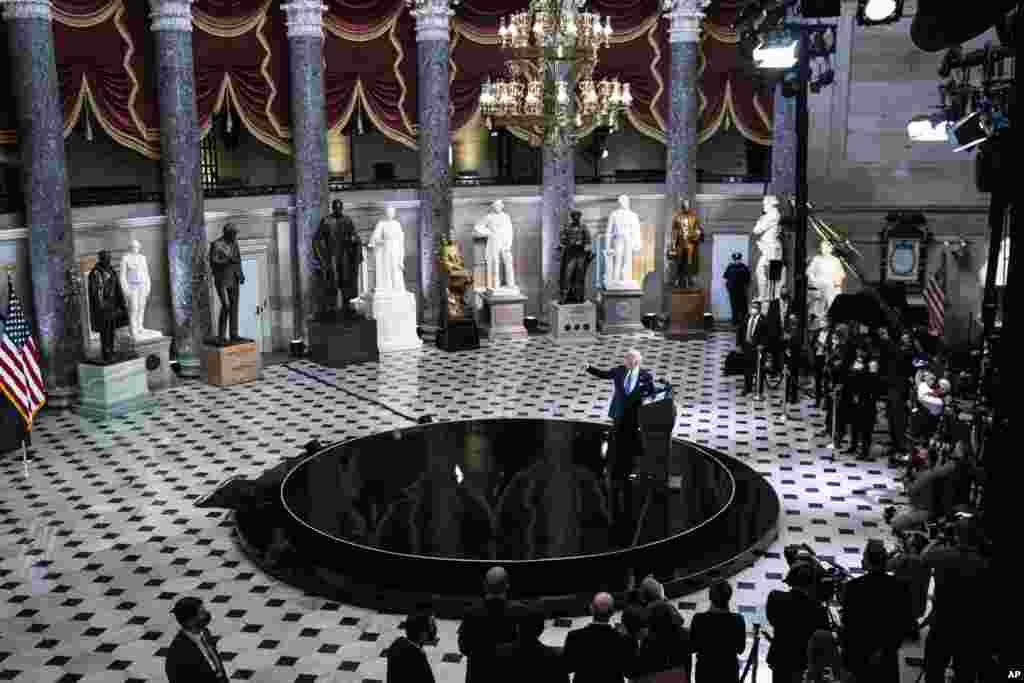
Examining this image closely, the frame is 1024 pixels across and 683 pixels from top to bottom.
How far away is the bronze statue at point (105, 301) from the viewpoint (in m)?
15.4

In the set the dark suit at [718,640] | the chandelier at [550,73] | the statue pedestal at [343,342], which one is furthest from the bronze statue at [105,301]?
the dark suit at [718,640]

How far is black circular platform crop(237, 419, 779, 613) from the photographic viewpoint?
946cm

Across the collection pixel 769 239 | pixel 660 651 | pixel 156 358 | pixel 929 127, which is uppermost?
pixel 929 127

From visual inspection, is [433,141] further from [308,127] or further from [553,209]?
[553,209]

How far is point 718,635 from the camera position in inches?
267

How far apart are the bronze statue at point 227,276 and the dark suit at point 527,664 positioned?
11.8 meters

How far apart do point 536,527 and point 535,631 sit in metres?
3.78

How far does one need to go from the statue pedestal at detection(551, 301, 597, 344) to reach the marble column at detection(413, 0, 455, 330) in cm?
216

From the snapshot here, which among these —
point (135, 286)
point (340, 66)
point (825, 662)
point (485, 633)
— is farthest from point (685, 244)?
point (825, 662)

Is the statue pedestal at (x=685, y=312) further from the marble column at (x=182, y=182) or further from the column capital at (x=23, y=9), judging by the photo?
the column capital at (x=23, y=9)

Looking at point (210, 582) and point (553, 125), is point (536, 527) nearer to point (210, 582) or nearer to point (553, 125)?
point (210, 582)

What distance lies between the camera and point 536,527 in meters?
10.3

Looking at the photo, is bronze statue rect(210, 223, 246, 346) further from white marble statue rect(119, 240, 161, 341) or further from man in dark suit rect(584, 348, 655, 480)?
man in dark suit rect(584, 348, 655, 480)

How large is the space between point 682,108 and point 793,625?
50.1ft
